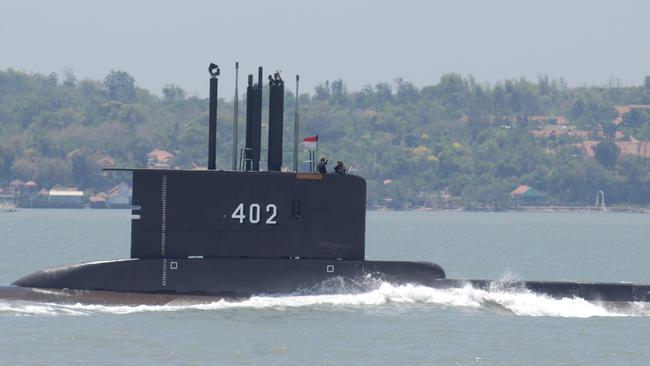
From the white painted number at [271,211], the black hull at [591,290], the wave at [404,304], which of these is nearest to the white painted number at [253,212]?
the white painted number at [271,211]

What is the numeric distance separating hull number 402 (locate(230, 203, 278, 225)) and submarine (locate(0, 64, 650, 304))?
22 millimetres

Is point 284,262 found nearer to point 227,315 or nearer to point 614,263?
point 227,315

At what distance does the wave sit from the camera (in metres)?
32.8

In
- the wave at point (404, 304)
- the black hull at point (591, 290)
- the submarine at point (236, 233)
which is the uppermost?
the submarine at point (236, 233)

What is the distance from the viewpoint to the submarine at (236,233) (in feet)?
107

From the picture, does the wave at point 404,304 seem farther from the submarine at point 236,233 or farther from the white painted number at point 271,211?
the white painted number at point 271,211

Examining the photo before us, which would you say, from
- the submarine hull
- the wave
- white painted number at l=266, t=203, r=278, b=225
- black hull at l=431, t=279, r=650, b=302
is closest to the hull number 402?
white painted number at l=266, t=203, r=278, b=225

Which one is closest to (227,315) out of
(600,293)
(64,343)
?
(64,343)

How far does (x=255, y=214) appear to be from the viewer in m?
32.9

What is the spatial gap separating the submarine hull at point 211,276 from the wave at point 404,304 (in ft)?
0.92

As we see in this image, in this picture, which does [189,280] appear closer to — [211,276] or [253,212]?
[211,276]

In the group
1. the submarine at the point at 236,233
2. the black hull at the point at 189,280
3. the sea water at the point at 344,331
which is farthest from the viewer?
the black hull at the point at 189,280

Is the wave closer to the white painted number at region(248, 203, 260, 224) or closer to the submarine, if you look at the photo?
the submarine

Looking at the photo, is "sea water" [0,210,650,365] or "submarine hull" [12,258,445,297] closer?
"sea water" [0,210,650,365]
